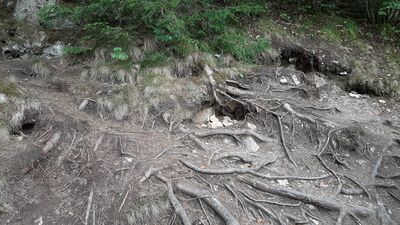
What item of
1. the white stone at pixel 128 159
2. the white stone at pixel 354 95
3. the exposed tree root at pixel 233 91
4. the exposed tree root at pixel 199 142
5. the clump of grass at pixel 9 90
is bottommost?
the white stone at pixel 354 95

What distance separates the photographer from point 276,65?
797cm

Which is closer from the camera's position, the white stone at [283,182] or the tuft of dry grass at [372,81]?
the white stone at [283,182]

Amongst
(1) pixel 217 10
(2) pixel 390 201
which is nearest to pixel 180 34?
(1) pixel 217 10

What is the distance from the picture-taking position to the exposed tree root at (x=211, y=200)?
13.2 feet

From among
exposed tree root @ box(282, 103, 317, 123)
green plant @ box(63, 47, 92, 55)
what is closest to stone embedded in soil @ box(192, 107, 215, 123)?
exposed tree root @ box(282, 103, 317, 123)

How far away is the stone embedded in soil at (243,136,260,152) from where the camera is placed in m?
5.50

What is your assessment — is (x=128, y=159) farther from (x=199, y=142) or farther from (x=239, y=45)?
(x=239, y=45)

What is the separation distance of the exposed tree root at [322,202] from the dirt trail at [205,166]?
1 cm

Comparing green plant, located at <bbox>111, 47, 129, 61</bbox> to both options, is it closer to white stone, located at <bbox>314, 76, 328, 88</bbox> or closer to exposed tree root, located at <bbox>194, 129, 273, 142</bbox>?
exposed tree root, located at <bbox>194, 129, 273, 142</bbox>

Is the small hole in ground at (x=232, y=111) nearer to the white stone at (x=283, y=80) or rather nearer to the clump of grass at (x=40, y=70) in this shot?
the white stone at (x=283, y=80)

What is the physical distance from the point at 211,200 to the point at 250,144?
1.65m

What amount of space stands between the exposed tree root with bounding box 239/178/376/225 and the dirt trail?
0.05ft

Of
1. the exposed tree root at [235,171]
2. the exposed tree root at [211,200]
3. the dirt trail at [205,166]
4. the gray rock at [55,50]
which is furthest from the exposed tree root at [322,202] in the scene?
the gray rock at [55,50]

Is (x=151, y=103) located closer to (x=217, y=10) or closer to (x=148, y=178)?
(x=148, y=178)
